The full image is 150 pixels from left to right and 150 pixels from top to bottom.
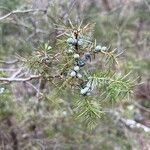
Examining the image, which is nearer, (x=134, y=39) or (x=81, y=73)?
(x=81, y=73)

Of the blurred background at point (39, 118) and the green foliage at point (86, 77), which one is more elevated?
the green foliage at point (86, 77)

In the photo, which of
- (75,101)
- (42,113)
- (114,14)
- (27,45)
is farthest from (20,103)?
(114,14)

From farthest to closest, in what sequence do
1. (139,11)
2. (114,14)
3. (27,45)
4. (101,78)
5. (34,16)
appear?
(139,11), (114,14), (34,16), (27,45), (101,78)

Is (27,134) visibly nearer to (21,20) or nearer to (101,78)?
(21,20)

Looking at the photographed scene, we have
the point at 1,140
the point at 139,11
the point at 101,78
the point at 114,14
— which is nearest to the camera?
the point at 101,78

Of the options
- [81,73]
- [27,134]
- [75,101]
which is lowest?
[27,134]

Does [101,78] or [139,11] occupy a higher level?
[101,78]

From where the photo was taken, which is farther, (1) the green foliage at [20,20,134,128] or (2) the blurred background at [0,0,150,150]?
(2) the blurred background at [0,0,150,150]

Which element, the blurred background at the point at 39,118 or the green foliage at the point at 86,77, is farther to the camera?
the blurred background at the point at 39,118

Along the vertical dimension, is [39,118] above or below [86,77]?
below

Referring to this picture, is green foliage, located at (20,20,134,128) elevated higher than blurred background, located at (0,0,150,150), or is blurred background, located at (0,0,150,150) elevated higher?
green foliage, located at (20,20,134,128)

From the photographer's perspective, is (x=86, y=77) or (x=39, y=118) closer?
(x=86, y=77)
